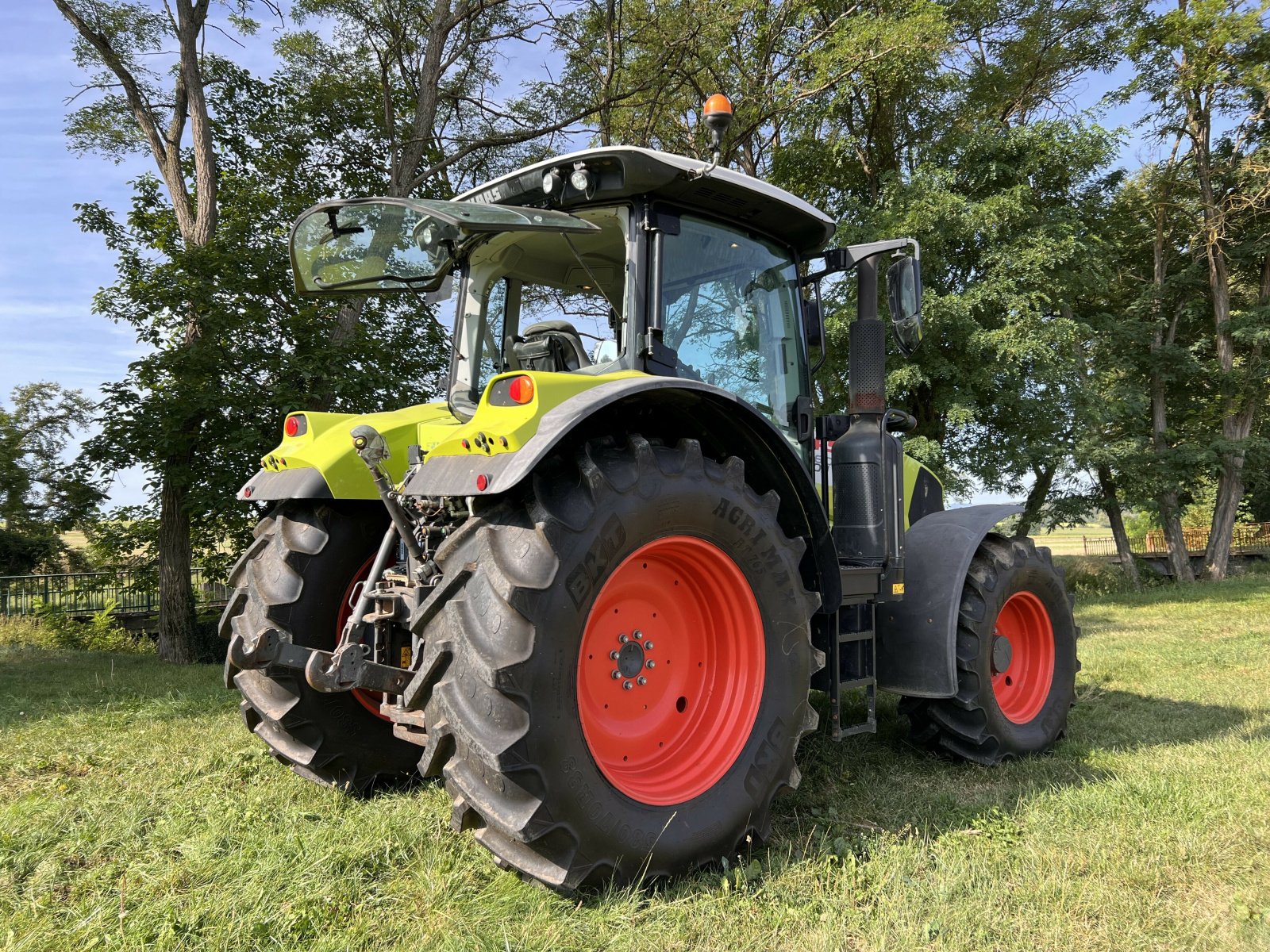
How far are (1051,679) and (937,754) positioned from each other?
31.2 inches

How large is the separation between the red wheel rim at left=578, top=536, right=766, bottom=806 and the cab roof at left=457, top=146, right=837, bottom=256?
1.35 meters

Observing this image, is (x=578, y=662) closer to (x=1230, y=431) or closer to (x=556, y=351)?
(x=556, y=351)

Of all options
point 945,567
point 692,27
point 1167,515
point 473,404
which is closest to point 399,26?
point 692,27

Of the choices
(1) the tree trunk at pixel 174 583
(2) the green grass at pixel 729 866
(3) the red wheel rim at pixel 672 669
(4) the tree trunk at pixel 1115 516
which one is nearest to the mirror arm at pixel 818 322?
(3) the red wheel rim at pixel 672 669

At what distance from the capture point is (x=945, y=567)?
12.2 feet

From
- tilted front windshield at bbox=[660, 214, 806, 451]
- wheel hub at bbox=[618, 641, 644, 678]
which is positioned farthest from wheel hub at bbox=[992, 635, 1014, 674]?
wheel hub at bbox=[618, 641, 644, 678]

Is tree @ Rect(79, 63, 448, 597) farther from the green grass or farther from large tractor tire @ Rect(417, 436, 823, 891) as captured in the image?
large tractor tire @ Rect(417, 436, 823, 891)

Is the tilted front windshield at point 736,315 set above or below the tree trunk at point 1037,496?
above

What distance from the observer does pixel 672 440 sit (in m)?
3.11

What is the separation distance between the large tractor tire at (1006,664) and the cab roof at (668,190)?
6.06 ft

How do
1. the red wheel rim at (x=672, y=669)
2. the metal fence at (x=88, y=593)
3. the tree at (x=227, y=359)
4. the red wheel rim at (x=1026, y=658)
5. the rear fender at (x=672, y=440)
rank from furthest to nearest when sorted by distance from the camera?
1. the metal fence at (x=88, y=593)
2. the tree at (x=227, y=359)
3. the red wheel rim at (x=1026, y=658)
4. the red wheel rim at (x=672, y=669)
5. the rear fender at (x=672, y=440)

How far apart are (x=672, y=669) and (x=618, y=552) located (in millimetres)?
625

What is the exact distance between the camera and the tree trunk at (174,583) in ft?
32.2

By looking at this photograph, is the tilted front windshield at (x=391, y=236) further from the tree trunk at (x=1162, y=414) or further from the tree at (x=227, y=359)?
the tree trunk at (x=1162, y=414)
